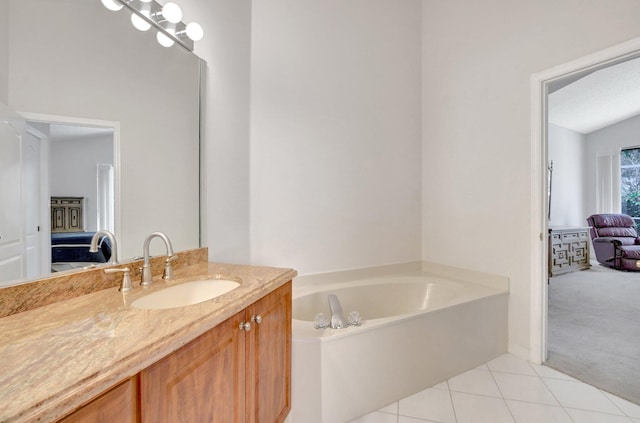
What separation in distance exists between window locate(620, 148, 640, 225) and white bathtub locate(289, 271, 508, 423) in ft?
20.9

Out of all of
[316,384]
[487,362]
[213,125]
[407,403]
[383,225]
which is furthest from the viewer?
[383,225]

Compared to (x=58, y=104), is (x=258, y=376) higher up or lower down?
lower down

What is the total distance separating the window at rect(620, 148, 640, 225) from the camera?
6133mm

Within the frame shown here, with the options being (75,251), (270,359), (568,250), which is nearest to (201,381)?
(270,359)

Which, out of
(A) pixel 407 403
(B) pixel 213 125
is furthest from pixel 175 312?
(A) pixel 407 403

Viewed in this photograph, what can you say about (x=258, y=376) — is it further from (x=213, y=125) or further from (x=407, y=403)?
(x=213, y=125)

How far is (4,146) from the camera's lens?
3.00 ft

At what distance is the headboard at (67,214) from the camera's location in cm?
109

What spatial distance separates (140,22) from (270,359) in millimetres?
1639

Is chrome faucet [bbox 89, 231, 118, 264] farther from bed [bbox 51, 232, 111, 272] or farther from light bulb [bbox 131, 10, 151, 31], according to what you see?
light bulb [bbox 131, 10, 151, 31]

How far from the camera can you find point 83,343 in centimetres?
69

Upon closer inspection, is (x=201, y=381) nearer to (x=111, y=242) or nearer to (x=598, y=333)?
(x=111, y=242)

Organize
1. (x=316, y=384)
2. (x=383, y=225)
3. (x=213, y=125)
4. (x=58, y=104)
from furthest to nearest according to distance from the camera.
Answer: (x=383, y=225) → (x=213, y=125) → (x=316, y=384) → (x=58, y=104)

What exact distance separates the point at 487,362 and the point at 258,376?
1.79 metres
